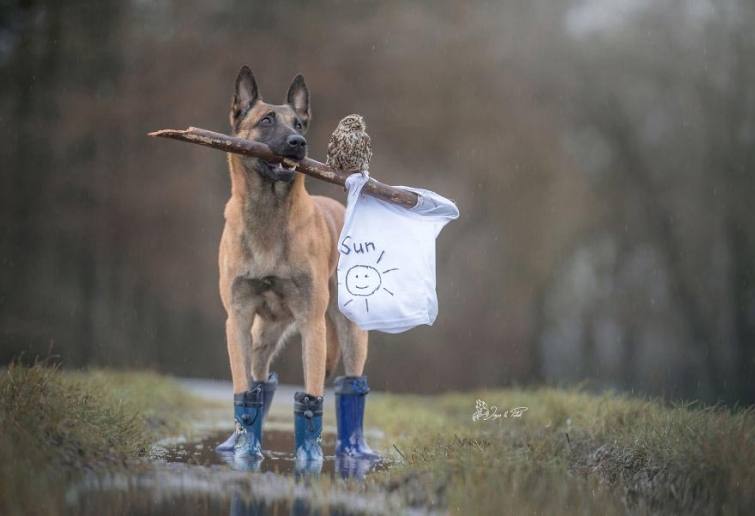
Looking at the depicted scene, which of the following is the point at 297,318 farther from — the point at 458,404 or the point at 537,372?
the point at 537,372

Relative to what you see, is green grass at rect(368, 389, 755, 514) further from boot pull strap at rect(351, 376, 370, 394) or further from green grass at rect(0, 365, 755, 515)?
boot pull strap at rect(351, 376, 370, 394)

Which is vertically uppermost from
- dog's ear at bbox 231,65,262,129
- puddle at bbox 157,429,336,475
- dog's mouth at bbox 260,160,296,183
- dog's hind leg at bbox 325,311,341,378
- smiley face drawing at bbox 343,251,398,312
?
dog's ear at bbox 231,65,262,129

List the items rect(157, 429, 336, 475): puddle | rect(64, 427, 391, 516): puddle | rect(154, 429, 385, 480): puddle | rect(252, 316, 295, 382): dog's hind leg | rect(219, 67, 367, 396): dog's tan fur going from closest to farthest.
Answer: rect(64, 427, 391, 516): puddle → rect(154, 429, 385, 480): puddle → rect(157, 429, 336, 475): puddle → rect(219, 67, 367, 396): dog's tan fur → rect(252, 316, 295, 382): dog's hind leg

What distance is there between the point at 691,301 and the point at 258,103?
16.0 ft

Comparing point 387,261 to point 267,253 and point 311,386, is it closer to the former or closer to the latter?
point 267,253

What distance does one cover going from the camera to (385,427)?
743 centimetres

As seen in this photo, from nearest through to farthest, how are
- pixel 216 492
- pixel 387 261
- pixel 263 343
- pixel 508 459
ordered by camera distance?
1. pixel 216 492
2. pixel 508 459
3. pixel 387 261
4. pixel 263 343

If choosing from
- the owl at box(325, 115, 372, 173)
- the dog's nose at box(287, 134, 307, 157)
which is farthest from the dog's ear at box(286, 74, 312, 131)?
the dog's nose at box(287, 134, 307, 157)

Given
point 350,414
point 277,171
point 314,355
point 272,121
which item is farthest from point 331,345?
point 272,121

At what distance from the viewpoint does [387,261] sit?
4.86 m

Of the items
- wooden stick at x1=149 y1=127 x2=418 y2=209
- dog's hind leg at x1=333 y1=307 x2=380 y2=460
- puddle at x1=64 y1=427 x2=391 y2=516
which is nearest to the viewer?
puddle at x1=64 y1=427 x2=391 y2=516

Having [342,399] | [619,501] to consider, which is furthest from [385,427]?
[619,501]

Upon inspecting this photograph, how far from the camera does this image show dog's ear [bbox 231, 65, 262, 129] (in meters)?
5.02

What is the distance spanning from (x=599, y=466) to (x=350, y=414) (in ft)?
5.22
